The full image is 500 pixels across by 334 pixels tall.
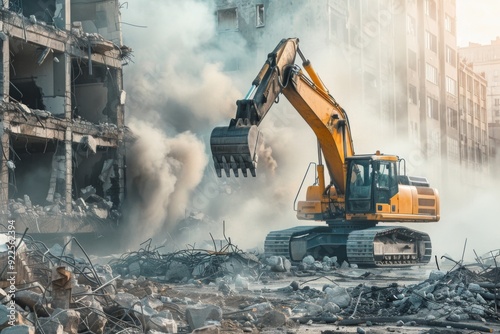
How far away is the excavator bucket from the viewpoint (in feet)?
50.0

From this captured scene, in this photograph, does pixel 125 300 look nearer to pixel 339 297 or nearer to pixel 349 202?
pixel 339 297

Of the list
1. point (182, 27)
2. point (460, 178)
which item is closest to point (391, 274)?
point (182, 27)

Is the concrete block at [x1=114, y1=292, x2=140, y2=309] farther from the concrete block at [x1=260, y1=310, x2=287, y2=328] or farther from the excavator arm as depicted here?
the excavator arm

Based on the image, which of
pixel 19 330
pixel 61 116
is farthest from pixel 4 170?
pixel 19 330

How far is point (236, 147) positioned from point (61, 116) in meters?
18.0

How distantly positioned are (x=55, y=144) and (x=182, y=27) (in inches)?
560

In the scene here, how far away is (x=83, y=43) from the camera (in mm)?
33031

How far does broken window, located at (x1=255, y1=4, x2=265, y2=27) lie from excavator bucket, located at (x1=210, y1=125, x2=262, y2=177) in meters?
34.0

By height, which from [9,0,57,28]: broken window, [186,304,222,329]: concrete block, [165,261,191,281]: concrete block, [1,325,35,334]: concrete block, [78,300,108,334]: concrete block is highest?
[9,0,57,28]: broken window

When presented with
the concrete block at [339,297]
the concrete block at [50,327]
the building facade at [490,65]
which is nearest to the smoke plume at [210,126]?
the concrete block at [339,297]

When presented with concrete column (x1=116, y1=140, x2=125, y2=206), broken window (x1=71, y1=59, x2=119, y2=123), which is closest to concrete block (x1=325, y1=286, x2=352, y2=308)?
concrete column (x1=116, y1=140, x2=125, y2=206)

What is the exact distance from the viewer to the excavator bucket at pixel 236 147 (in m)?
15.2

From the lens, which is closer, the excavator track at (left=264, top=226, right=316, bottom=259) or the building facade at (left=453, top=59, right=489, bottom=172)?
the excavator track at (left=264, top=226, right=316, bottom=259)

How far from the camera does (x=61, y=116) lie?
31875 mm
